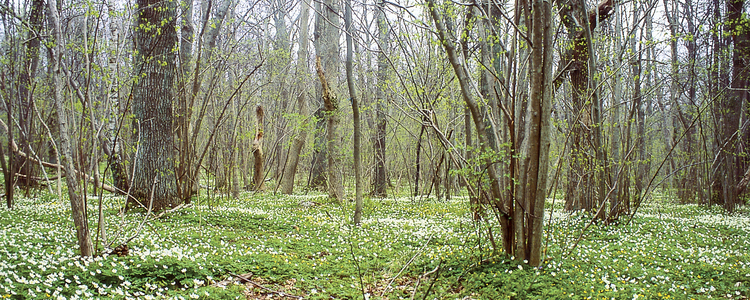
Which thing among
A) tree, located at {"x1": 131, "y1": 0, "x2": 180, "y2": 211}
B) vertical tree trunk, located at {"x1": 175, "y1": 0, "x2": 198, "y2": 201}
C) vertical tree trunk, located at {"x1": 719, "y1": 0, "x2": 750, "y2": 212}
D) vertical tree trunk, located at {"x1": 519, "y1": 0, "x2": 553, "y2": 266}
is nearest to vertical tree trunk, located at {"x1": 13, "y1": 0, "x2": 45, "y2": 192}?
tree, located at {"x1": 131, "y1": 0, "x2": 180, "y2": 211}

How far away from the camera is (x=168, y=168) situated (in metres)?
8.13

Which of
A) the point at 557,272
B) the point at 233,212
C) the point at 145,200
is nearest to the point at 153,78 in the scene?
the point at 145,200

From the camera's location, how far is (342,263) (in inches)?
214

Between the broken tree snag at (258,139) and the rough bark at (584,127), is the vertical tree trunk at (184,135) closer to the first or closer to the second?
the broken tree snag at (258,139)

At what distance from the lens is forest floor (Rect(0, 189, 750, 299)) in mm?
3861

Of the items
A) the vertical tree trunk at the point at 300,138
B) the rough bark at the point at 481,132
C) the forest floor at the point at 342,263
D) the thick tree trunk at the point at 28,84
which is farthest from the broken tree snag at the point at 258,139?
the rough bark at the point at 481,132

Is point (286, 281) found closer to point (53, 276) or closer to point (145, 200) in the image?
point (53, 276)

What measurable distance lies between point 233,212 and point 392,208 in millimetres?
4196

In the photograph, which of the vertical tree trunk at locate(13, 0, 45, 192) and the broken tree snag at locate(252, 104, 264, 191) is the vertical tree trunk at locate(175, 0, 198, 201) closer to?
the vertical tree trunk at locate(13, 0, 45, 192)

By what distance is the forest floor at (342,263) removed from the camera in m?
3.86

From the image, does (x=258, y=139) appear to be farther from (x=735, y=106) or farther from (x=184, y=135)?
(x=735, y=106)

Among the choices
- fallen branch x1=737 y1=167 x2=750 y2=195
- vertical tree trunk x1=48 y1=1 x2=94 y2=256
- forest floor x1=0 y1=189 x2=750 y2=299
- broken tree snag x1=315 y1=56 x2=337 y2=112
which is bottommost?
forest floor x1=0 y1=189 x2=750 y2=299

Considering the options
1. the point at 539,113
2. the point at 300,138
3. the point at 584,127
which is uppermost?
the point at 300,138

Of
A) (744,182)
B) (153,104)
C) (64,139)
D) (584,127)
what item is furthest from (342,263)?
(744,182)
